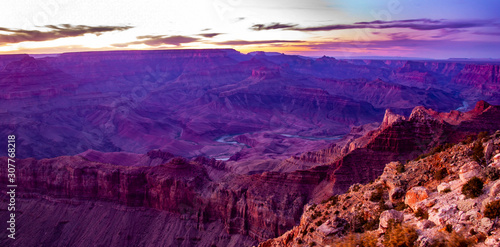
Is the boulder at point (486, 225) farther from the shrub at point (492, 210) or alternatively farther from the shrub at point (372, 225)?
the shrub at point (372, 225)

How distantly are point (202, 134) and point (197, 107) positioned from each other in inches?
1939

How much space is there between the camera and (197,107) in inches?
7047

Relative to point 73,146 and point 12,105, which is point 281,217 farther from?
point 12,105

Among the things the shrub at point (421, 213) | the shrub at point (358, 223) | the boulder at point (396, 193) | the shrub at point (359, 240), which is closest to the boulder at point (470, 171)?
the shrub at point (421, 213)

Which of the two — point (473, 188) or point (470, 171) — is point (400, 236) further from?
point (470, 171)

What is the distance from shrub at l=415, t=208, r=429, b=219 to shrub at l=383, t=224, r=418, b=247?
89cm

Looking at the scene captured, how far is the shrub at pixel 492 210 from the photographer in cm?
1089

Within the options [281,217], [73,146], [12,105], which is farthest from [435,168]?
[12,105]

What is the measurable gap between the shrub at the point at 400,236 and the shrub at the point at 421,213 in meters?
0.89

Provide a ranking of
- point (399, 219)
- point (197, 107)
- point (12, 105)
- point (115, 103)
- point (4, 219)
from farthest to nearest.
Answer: point (197, 107), point (115, 103), point (12, 105), point (4, 219), point (399, 219)

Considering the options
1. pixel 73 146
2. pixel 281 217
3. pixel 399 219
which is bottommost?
pixel 73 146

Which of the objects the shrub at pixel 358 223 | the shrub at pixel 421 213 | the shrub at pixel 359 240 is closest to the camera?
the shrub at pixel 421 213

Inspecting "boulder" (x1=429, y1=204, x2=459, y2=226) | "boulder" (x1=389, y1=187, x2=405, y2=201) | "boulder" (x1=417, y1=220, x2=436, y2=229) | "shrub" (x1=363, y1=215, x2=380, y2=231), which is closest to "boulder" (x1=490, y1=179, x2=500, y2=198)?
"boulder" (x1=429, y1=204, x2=459, y2=226)

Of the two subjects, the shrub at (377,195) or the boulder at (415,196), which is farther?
the shrub at (377,195)
